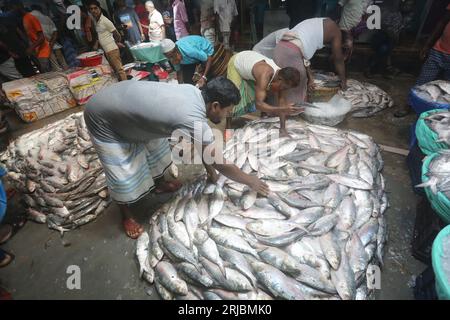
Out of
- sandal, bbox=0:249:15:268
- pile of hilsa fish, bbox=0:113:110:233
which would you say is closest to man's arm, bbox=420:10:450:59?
pile of hilsa fish, bbox=0:113:110:233

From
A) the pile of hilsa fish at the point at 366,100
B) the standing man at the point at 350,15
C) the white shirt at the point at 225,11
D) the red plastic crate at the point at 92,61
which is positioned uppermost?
the white shirt at the point at 225,11

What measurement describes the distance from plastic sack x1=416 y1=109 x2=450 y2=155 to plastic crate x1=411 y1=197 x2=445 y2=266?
2.07ft

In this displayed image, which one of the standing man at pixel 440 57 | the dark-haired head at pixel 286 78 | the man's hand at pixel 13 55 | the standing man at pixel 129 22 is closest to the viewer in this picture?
the dark-haired head at pixel 286 78

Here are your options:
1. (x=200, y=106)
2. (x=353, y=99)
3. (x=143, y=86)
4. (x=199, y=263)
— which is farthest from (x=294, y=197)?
(x=353, y=99)

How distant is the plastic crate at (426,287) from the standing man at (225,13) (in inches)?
315

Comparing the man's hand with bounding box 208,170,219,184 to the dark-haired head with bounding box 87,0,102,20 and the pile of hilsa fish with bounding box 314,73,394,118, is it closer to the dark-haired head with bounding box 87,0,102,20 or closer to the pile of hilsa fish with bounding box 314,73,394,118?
the pile of hilsa fish with bounding box 314,73,394,118

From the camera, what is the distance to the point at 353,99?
4941 millimetres

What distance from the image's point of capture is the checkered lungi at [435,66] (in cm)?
403

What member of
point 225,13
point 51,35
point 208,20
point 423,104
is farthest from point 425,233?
point 51,35

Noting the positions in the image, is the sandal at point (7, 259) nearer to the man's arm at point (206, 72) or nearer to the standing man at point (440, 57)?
the man's arm at point (206, 72)

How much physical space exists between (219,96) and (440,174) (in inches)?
86.3

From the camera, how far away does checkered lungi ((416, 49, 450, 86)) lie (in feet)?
13.2

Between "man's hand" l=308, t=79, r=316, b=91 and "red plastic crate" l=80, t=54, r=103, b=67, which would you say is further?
"red plastic crate" l=80, t=54, r=103, b=67

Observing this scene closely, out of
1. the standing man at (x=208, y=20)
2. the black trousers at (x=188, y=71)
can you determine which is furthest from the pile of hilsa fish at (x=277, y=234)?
the standing man at (x=208, y=20)
